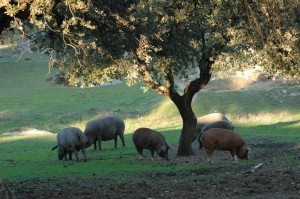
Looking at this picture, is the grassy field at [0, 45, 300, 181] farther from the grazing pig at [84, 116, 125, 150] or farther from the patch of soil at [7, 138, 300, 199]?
the patch of soil at [7, 138, 300, 199]

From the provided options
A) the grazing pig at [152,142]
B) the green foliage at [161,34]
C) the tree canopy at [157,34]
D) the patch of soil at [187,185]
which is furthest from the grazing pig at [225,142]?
the green foliage at [161,34]

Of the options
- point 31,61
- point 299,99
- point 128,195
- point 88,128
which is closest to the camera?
point 128,195

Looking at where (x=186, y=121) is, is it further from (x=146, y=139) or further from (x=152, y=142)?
(x=146, y=139)

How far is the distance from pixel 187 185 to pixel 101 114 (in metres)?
38.4

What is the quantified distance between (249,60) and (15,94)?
50.8 metres

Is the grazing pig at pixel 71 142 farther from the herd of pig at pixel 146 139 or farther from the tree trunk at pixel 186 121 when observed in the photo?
the tree trunk at pixel 186 121

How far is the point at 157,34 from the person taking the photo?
915 inches

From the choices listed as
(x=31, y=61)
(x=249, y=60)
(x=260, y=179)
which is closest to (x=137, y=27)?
(x=249, y=60)

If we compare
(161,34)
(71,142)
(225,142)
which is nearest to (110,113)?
(71,142)

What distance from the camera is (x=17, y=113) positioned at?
5706cm

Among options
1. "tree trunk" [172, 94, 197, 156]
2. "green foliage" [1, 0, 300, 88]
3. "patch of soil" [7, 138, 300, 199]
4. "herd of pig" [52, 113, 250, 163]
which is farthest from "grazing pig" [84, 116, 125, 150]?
"patch of soil" [7, 138, 300, 199]

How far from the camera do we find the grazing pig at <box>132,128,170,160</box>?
28484 millimetres

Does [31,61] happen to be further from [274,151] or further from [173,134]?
[274,151]

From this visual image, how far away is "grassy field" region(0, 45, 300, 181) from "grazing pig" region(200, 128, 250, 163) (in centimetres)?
90
